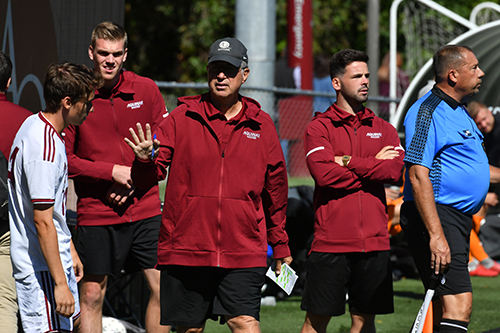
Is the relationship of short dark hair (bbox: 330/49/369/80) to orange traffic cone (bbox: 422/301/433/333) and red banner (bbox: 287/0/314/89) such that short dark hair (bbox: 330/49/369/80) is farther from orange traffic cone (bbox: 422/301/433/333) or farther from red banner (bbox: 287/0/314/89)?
red banner (bbox: 287/0/314/89)

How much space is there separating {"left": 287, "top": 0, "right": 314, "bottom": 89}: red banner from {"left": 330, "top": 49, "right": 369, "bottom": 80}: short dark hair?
9.28 metres

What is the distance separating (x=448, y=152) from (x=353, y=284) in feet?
3.65

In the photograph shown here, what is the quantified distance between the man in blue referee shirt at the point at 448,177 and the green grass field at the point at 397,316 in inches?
77.1

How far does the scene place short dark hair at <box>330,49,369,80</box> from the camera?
17.7ft

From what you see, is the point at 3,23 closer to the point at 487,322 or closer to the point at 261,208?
the point at 261,208

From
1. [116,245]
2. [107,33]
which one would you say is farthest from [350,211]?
[107,33]

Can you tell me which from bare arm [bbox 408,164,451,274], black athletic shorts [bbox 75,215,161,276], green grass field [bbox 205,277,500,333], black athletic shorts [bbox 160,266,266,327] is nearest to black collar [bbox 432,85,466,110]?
bare arm [bbox 408,164,451,274]

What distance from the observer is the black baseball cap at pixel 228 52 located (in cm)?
445

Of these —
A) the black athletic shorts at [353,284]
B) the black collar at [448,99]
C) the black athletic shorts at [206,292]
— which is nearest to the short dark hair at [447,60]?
the black collar at [448,99]

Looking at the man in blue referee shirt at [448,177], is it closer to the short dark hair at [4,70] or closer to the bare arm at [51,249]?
the bare arm at [51,249]

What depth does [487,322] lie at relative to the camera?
7102 millimetres

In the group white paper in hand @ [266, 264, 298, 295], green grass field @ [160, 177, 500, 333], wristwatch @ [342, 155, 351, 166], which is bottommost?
green grass field @ [160, 177, 500, 333]

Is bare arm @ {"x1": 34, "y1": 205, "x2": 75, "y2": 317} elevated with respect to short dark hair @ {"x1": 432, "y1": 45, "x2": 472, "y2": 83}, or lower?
lower

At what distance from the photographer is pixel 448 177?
4977mm
